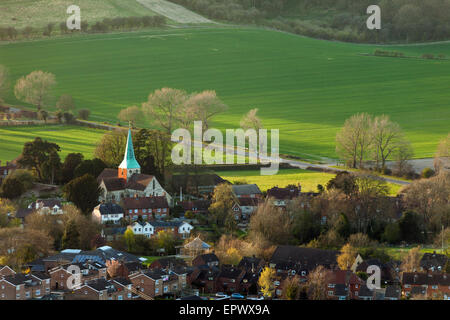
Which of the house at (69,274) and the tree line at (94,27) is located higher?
the tree line at (94,27)

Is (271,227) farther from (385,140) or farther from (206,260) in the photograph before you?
(385,140)

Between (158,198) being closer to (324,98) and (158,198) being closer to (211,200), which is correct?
(211,200)

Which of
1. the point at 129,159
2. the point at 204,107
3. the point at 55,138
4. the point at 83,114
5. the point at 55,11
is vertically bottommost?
the point at 55,138

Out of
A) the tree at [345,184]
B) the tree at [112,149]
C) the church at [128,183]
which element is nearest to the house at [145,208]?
the church at [128,183]

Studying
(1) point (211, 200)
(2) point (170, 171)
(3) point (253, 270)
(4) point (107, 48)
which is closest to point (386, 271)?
(3) point (253, 270)

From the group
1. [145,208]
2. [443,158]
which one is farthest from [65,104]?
[443,158]

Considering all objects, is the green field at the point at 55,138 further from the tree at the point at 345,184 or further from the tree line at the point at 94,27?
the tree line at the point at 94,27
